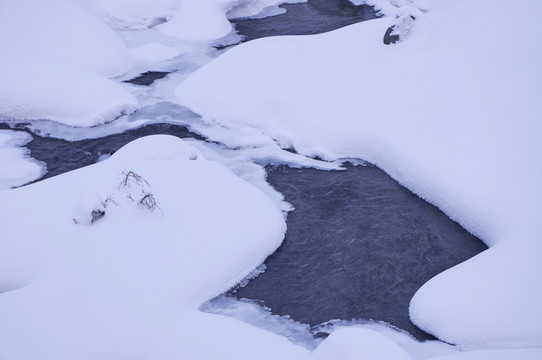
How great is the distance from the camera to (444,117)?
27.8 ft

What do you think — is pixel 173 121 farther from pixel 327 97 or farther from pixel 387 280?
pixel 387 280

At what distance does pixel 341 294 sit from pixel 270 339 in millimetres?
1266

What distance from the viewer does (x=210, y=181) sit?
7379mm

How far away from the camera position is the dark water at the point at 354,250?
6199 millimetres

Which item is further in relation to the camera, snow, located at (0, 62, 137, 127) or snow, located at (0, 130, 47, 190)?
snow, located at (0, 62, 137, 127)

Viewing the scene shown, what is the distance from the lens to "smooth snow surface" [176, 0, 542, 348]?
5.81 metres

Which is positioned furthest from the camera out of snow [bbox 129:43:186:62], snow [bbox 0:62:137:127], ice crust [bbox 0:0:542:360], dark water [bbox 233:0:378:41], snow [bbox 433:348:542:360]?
dark water [bbox 233:0:378:41]

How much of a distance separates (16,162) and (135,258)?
3685 mm

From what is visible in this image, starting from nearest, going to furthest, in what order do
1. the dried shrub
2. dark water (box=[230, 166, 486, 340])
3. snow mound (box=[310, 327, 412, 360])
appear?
snow mound (box=[310, 327, 412, 360]), dark water (box=[230, 166, 486, 340]), the dried shrub

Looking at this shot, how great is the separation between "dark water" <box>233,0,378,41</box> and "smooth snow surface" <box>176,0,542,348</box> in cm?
244

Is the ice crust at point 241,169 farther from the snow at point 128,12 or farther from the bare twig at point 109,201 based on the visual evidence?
the snow at point 128,12

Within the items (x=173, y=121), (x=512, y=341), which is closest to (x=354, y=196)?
(x=512, y=341)

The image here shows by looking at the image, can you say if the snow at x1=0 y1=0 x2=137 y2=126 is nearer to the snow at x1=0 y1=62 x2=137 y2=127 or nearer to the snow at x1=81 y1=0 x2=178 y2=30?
the snow at x1=0 y1=62 x2=137 y2=127

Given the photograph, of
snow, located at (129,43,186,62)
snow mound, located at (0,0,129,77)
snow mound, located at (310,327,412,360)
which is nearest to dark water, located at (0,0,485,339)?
snow mound, located at (310,327,412,360)
